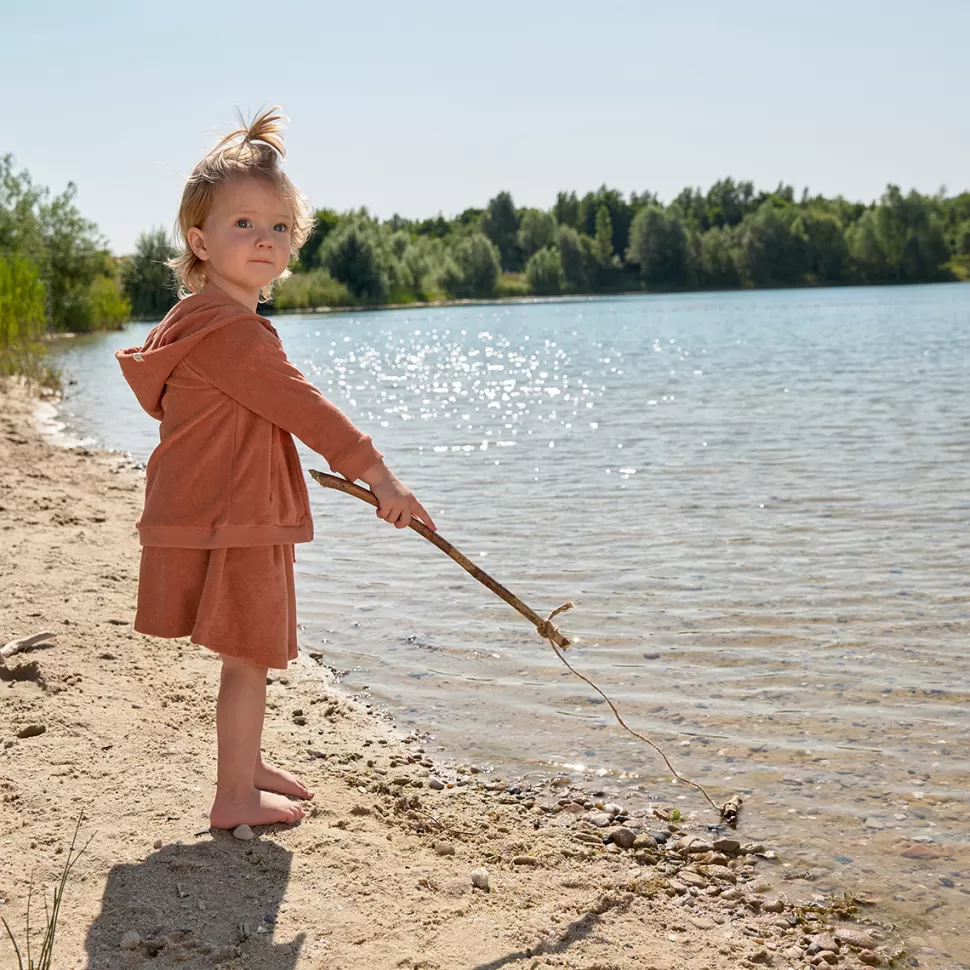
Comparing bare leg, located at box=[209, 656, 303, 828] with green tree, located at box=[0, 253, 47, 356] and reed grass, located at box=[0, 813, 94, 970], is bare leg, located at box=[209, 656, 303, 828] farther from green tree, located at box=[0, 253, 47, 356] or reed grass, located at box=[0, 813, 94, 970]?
green tree, located at box=[0, 253, 47, 356]

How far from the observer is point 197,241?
2979 millimetres

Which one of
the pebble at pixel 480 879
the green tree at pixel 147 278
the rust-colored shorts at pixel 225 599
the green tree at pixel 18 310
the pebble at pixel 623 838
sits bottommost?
the pebble at pixel 623 838

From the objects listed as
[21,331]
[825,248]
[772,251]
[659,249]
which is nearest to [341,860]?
[21,331]

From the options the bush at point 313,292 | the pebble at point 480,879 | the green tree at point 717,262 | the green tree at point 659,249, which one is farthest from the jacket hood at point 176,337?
the green tree at point 659,249

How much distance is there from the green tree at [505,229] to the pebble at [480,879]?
12307 cm

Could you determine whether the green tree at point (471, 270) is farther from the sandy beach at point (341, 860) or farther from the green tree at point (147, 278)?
the sandy beach at point (341, 860)

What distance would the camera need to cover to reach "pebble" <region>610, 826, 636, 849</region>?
10.9 feet

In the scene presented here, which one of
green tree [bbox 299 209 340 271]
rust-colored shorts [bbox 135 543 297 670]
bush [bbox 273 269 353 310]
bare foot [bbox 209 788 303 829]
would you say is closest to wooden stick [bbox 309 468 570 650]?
rust-colored shorts [bbox 135 543 297 670]

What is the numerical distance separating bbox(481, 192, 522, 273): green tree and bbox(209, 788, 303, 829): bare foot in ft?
403

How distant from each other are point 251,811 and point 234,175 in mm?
1813

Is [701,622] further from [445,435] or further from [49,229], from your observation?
[49,229]

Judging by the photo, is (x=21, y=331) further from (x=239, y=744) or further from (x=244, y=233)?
(x=239, y=744)

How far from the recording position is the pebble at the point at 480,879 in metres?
2.90

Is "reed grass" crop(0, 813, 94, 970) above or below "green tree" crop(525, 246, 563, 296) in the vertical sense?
below
